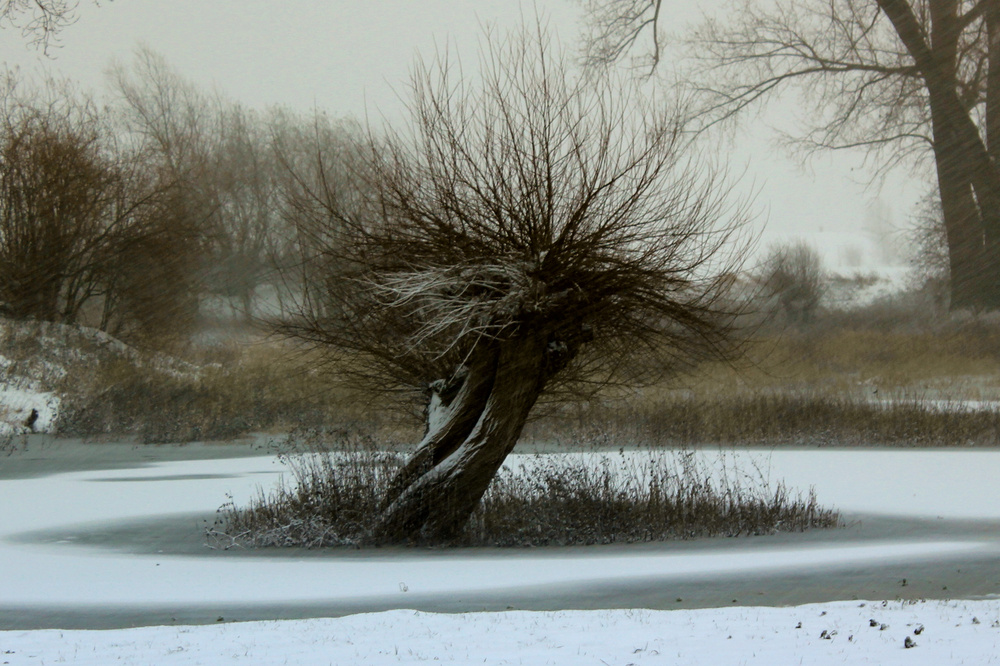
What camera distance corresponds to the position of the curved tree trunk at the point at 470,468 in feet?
31.4

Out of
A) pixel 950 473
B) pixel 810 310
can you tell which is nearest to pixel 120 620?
pixel 950 473

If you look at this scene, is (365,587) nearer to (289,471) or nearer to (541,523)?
(541,523)

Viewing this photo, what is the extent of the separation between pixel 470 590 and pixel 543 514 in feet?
9.23

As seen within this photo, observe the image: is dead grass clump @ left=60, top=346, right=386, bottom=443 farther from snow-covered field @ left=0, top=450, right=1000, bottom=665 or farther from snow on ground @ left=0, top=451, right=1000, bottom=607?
snow on ground @ left=0, top=451, right=1000, bottom=607

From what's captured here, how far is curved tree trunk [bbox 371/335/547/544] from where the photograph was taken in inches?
377

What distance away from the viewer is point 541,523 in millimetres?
10008

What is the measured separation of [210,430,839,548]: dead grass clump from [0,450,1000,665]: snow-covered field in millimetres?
766

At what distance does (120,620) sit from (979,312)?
87.0ft

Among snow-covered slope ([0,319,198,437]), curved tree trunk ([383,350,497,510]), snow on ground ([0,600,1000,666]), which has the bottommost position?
snow on ground ([0,600,1000,666])

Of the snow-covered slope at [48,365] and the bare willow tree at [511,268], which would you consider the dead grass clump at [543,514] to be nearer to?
the bare willow tree at [511,268]

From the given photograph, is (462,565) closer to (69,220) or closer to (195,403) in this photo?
(195,403)

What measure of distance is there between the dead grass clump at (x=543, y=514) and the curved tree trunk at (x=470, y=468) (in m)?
0.29

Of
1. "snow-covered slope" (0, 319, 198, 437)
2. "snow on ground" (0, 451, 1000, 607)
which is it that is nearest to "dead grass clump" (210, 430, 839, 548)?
"snow on ground" (0, 451, 1000, 607)

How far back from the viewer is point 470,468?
9609 mm
